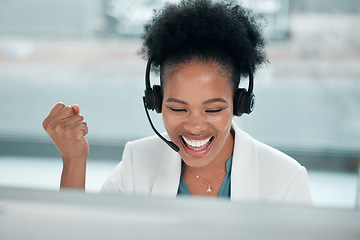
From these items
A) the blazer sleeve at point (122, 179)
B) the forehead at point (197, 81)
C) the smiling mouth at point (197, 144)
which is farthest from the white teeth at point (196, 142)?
the blazer sleeve at point (122, 179)

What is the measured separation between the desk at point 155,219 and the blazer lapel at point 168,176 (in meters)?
0.82

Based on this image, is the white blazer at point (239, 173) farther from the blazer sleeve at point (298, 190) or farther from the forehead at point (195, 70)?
the forehead at point (195, 70)

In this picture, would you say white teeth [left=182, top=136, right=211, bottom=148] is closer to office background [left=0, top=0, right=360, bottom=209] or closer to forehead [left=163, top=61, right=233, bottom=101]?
forehead [left=163, top=61, right=233, bottom=101]

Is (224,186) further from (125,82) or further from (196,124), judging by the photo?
(125,82)

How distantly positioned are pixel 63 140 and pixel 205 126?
1.24 ft

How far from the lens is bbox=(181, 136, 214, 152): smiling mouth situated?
1.06 meters

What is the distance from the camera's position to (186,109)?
1029mm

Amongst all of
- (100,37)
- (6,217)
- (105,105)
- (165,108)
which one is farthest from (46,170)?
(6,217)

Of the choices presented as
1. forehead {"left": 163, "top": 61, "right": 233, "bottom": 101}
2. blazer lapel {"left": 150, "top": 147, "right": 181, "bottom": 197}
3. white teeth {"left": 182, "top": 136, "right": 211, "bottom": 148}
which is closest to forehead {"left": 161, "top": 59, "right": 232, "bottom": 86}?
forehead {"left": 163, "top": 61, "right": 233, "bottom": 101}

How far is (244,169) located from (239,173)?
2cm

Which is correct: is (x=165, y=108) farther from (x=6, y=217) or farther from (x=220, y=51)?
(x=6, y=217)

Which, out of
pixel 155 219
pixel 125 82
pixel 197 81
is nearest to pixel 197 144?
pixel 197 81

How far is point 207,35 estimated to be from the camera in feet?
3.37

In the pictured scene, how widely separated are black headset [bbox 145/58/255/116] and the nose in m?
0.13
